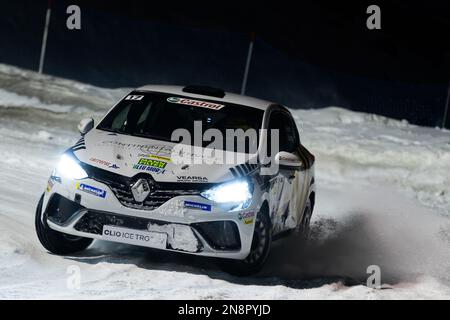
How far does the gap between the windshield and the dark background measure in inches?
500

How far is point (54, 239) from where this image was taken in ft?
30.5

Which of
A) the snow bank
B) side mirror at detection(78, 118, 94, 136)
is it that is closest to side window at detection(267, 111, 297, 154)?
side mirror at detection(78, 118, 94, 136)

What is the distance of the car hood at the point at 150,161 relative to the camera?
8.83 m

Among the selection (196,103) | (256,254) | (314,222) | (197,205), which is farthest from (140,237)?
(314,222)

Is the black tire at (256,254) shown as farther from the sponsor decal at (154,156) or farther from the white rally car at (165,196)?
the sponsor decal at (154,156)

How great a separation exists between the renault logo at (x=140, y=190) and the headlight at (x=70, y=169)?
45cm

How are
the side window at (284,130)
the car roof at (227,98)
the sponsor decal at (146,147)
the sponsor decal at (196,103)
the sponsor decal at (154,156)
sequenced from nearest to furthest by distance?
the sponsor decal at (154,156), the sponsor decal at (146,147), the sponsor decal at (196,103), the car roof at (227,98), the side window at (284,130)

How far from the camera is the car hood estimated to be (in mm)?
8828

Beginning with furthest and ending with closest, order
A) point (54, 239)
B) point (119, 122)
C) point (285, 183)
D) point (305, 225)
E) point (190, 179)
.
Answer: point (305, 225) < point (119, 122) < point (285, 183) < point (54, 239) < point (190, 179)

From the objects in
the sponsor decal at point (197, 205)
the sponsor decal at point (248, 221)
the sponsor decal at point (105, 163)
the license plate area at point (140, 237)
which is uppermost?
the sponsor decal at point (105, 163)

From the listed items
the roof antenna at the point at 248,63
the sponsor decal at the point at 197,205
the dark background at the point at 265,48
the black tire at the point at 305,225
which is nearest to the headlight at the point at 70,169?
the sponsor decal at the point at 197,205

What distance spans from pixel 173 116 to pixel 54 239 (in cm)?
171

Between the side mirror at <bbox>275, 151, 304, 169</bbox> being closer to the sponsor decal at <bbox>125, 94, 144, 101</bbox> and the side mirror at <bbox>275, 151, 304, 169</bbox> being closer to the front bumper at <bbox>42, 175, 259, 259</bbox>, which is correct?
the front bumper at <bbox>42, 175, 259, 259</bbox>

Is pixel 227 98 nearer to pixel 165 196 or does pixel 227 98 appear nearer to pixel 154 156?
pixel 154 156
